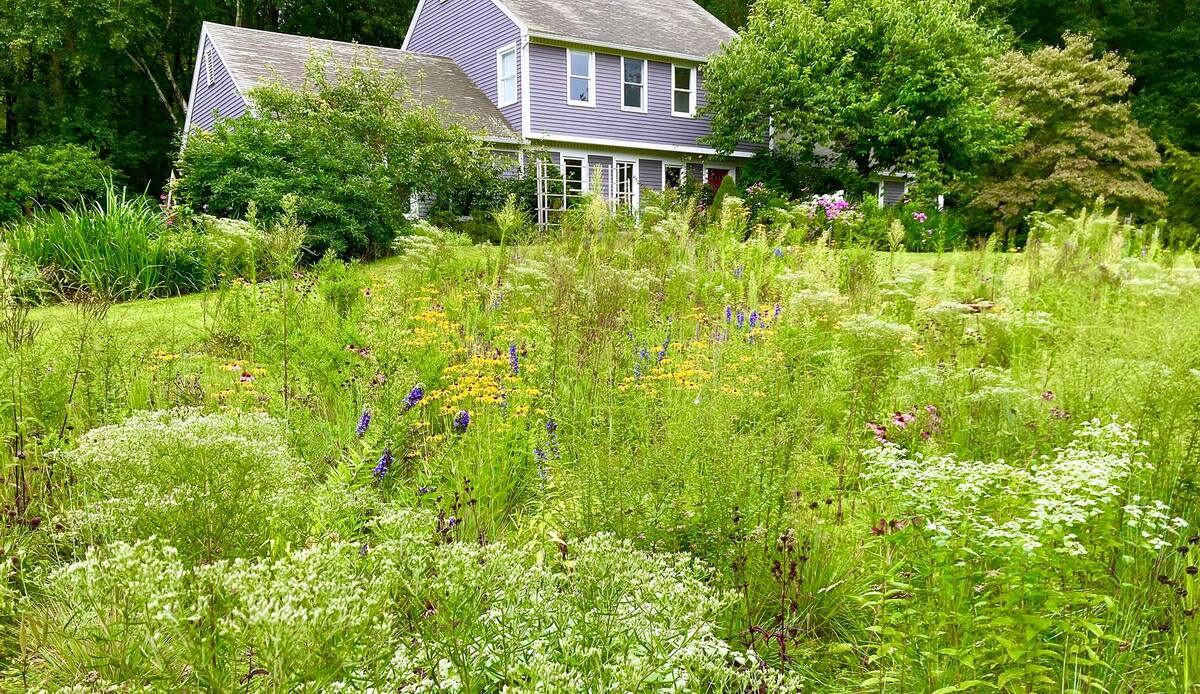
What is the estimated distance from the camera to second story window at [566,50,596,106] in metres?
21.4

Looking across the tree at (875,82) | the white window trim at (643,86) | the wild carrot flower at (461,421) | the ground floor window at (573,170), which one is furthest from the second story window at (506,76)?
the wild carrot flower at (461,421)

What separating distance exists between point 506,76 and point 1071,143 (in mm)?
16266

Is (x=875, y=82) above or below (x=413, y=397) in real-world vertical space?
above

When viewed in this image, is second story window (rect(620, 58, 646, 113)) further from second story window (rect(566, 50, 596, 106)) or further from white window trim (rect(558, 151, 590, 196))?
white window trim (rect(558, 151, 590, 196))

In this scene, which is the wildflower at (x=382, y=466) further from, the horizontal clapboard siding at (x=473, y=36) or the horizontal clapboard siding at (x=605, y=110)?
the horizontal clapboard siding at (x=473, y=36)

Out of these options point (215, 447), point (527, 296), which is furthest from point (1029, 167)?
point (215, 447)

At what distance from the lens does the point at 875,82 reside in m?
21.3

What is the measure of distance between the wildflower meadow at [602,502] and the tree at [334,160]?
23.0 feet

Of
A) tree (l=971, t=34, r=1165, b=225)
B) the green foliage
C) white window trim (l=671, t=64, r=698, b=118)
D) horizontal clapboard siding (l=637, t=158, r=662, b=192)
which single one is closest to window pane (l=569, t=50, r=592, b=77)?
white window trim (l=671, t=64, r=698, b=118)

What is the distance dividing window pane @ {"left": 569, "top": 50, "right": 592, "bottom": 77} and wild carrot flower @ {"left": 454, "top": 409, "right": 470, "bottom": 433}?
19.6 meters

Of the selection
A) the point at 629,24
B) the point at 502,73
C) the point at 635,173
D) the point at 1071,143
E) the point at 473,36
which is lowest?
the point at 635,173

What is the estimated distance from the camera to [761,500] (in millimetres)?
2719

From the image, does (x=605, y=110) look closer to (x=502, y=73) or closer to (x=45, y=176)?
(x=502, y=73)

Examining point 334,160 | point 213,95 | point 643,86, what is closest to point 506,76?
point 643,86
